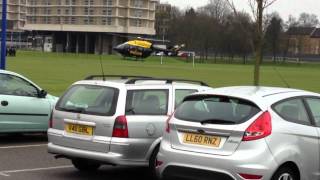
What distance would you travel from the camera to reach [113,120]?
8422 millimetres

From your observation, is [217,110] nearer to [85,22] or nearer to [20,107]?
[20,107]

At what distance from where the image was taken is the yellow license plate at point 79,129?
28.1 ft

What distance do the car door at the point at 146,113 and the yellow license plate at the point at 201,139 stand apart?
1.34 meters

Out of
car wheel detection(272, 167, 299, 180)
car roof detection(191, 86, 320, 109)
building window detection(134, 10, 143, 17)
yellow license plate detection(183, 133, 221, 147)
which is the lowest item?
car wheel detection(272, 167, 299, 180)

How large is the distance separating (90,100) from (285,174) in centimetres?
316

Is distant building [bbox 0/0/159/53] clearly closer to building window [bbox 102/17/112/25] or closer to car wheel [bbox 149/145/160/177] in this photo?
building window [bbox 102/17/112/25]

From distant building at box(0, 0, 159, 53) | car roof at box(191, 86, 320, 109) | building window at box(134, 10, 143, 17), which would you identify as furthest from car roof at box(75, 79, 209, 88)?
building window at box(134, 10, 143, 17)

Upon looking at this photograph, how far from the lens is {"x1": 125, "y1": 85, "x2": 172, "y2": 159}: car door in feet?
28.0

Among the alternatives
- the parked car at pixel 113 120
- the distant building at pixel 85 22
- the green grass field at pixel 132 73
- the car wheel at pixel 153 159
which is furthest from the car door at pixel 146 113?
A: the distant building at pixel 85 22

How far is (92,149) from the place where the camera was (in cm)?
846

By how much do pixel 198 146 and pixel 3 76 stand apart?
6.29 m

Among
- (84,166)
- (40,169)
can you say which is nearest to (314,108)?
(84,166)

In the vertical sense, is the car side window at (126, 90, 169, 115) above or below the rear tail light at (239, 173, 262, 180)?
above

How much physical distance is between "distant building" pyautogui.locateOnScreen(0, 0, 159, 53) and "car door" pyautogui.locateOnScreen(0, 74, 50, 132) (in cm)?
13661
